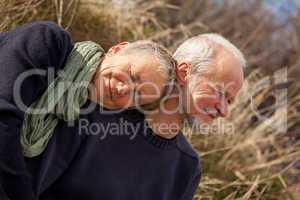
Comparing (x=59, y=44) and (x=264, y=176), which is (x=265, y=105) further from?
(x=59, y=44)

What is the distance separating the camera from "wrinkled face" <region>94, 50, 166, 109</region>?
109cm

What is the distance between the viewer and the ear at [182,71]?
116 cm

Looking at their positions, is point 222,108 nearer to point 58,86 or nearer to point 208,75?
point 208,75

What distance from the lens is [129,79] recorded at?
3.60 ft

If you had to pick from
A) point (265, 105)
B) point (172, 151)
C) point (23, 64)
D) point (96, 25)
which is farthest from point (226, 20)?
point (23, 64)

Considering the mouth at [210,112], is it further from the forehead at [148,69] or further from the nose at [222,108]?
the forehead at [148,69]

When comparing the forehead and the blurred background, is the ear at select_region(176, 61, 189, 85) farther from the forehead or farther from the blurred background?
the blurred background

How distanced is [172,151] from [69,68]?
32cm

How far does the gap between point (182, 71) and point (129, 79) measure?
0.43 feet

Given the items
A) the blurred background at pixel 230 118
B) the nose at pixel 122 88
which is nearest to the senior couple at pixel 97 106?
the nose at pixel 122 88

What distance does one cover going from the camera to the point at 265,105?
276 centimetres

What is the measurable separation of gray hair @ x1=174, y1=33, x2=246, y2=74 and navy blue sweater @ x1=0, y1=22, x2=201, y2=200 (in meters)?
0.17

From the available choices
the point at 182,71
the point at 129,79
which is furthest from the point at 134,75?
the point at 182,71

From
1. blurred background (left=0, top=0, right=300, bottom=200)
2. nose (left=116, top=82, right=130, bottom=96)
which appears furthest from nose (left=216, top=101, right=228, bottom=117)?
blurred background (left=0, top=0, right=300, bottom=200)
